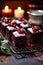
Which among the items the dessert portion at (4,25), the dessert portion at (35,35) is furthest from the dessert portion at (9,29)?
the dessert portion at (35,35)

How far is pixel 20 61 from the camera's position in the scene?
2201 mm

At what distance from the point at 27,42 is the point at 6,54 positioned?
1.52 ft

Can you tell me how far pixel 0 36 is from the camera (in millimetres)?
2943

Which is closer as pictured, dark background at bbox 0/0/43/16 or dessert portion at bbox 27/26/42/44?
dessert portion at bbox 27/26/42/44

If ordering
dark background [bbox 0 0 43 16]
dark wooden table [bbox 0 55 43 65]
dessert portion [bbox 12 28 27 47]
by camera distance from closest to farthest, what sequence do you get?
dark wooden table [bbox 0 55 43 65] → dessert portion [bbox 12 28 27 47] → dark background [bbox 0 0 43 16]

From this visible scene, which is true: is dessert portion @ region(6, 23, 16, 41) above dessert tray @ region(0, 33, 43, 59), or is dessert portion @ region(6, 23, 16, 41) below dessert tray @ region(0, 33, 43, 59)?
above

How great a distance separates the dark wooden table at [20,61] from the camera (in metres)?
2.15

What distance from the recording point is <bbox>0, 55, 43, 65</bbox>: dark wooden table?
2.15 m

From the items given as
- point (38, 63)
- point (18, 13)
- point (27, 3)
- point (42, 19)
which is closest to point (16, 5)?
point (27, 3)

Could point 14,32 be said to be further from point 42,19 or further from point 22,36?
point 42,19

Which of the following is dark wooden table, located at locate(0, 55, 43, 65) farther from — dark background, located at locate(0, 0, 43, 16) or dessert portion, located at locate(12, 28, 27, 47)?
dark background, located at locate(0, 0, 43, 16)

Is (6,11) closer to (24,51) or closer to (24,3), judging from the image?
(24,3)

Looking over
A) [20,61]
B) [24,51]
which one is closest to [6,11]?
[24,51]

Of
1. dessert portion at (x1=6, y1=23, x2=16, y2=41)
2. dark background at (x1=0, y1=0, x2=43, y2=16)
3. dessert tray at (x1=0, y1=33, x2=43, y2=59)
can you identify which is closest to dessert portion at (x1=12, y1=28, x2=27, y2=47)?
dessert tray at (x1=0, y1=33, x2=43, y2=59)
